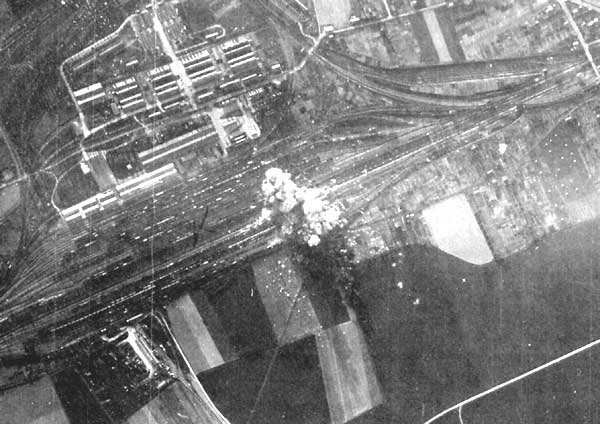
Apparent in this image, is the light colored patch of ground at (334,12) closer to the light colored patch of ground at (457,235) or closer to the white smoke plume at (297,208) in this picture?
the white smoke plume at (297,208)

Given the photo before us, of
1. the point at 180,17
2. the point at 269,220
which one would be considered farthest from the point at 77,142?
the point at 269,220

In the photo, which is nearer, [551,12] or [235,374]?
[235,374]

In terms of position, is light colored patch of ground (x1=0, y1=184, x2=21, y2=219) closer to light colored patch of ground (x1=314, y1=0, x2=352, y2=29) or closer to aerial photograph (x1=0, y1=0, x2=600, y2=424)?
aerial photograph (x1=0, y1=0, x2=600, y2=424)

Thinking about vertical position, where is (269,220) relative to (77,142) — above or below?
below

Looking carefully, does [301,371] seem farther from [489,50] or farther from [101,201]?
[489,50]

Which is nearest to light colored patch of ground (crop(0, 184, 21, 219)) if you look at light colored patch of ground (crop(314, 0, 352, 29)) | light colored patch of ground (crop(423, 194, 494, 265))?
light colored patch of ground (crop(314, 0, 352, 29))

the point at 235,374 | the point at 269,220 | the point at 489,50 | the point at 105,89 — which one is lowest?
the point at 235,374
